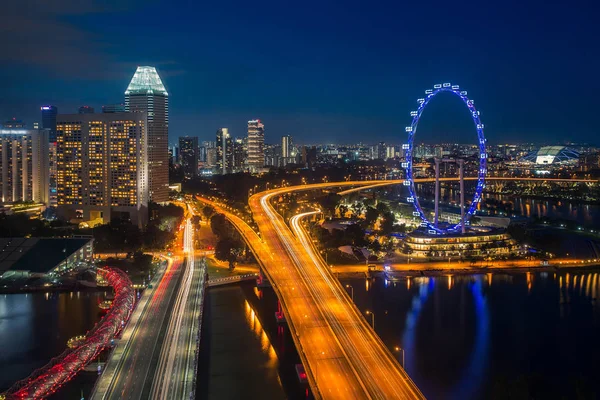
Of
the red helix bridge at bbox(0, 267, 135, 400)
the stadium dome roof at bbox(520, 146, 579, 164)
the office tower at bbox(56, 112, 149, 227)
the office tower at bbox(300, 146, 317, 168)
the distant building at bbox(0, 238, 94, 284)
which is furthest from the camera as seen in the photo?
the office tower at bbox(300, 146, 317, 168)

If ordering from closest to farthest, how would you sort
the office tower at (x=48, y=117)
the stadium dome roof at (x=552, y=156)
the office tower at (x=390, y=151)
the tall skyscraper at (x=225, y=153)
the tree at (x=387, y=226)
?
the tree at (x=387, y=226)
the office tower at (x=48, y=117)
the tall skyscraper at (x=225, y=153)
the stadium dome roof at (x=552, y=156)
the office tower at (x=390, y=151)

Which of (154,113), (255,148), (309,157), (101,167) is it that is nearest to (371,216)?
(101,167)

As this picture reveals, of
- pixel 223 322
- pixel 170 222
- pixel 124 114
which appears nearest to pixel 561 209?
pixel 170 222

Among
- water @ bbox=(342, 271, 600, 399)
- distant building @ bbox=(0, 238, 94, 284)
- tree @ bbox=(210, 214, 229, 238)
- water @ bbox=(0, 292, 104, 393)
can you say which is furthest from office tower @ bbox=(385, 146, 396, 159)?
water @ bbox=(0, 292, 104, 393)

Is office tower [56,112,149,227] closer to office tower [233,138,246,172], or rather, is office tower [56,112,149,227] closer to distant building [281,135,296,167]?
office tower [233,138,246,172]

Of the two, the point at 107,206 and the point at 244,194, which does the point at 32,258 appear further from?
the point at 244,194

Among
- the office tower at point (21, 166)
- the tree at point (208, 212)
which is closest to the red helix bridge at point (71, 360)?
the tree at point (208, 212)

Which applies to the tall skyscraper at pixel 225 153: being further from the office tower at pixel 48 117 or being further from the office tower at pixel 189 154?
the office tower at pixel 48 117
